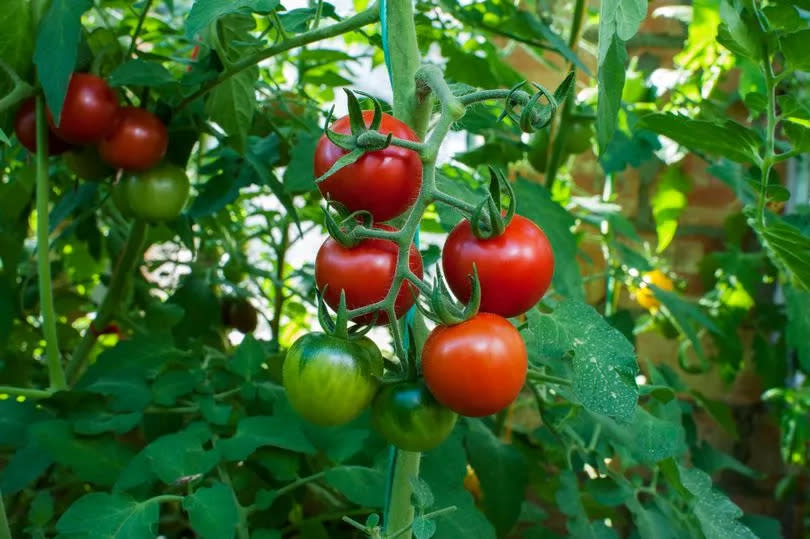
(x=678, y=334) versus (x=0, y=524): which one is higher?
(x=0, y=524)

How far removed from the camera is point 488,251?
1.18ft

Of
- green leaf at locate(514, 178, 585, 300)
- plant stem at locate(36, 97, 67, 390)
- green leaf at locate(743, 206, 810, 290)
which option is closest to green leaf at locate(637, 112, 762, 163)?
green leaf at locate(743, 206, 810, 290)

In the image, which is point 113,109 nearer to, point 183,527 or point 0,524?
point 0,524

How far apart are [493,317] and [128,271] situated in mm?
566

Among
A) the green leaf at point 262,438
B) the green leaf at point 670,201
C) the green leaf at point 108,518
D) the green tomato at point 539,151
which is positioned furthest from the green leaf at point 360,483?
the green leaf at point 670,201

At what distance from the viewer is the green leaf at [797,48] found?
1.53 ft

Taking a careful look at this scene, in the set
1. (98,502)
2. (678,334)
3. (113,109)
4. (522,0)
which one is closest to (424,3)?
(113,109)

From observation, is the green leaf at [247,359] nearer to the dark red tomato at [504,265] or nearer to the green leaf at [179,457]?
the green leaf at [179,457]

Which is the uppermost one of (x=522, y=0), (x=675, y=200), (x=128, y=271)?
(x=522, y=0)

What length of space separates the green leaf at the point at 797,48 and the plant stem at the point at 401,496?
35cm

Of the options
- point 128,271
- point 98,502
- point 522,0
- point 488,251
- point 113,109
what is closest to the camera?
point 488,251

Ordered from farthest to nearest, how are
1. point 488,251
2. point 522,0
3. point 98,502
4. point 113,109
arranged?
point 522,0
point 113,109
point 98,502
point 488,251

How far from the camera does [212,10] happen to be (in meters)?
0.42

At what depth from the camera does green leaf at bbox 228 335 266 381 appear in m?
0.65
